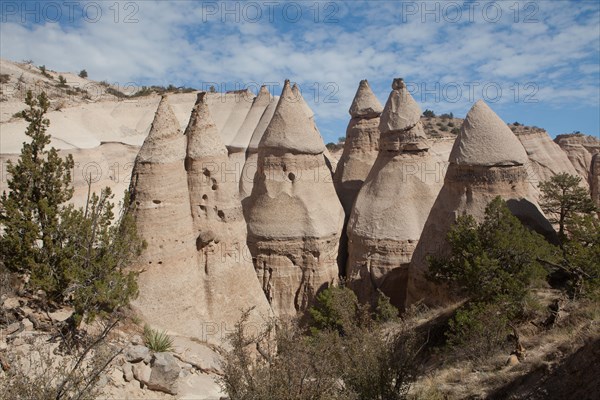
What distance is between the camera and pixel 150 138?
895cm

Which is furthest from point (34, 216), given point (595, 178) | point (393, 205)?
point (595, 178)

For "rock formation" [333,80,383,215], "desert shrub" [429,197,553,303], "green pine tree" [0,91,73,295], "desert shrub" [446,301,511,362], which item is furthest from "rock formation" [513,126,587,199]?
"green pine tree" [0,91,73,295]

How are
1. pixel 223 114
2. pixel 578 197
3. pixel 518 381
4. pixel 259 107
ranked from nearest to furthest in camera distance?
pixel 518 381, pixel 578 197, pixel 259 107, pixel 223 114

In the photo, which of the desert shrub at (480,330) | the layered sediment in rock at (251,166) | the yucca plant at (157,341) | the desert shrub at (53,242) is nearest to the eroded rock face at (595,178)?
the layered sediment in rock at (251,166)

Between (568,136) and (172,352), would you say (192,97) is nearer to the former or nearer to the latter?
(568,136)

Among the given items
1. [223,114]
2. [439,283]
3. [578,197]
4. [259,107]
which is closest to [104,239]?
[439,283]

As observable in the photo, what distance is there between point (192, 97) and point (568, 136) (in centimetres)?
2694

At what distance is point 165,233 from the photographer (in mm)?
8930

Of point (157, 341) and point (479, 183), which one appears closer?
point (157, 341)

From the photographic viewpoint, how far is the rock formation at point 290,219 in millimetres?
14008

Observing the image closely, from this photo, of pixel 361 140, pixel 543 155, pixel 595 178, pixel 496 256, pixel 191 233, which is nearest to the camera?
pixel 496 256

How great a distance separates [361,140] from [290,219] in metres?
5.85

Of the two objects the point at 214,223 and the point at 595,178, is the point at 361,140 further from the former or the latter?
the point at 595,178

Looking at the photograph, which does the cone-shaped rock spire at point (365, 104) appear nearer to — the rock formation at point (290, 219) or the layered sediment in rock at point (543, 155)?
the rock formation at point (290, 219)
